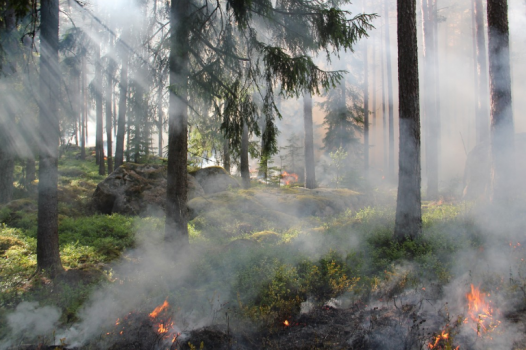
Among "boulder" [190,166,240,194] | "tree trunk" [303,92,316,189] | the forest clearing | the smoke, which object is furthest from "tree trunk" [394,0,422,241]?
"tree trunk" [303,92,316,189]

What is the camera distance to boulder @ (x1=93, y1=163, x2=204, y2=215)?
39.4 feet

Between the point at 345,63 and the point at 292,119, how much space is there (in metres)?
14.8

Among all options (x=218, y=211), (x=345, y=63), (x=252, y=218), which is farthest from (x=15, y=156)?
(x=345, y=63)

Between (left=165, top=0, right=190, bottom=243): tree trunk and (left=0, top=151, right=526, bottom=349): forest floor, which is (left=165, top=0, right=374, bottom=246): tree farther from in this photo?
(left=0, top=151, right=526, bottom=349): forest floor

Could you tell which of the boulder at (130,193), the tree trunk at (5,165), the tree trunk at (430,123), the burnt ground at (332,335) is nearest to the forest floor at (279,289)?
the burnt ground at (332,335)

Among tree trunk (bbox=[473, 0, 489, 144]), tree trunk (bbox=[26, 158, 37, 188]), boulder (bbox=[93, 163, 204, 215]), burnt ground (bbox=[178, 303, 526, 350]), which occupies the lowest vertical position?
burnt ground (bbox=[178, 303, 526, 350])

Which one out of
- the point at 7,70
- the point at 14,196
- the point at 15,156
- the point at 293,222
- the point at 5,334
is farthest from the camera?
the point at 14,196

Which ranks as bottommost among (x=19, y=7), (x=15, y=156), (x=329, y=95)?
(x=15, y=156)

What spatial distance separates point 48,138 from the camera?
6145 millimetres

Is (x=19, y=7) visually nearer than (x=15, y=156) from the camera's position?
Yes

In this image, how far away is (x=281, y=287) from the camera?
5.99 m

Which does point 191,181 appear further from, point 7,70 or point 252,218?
point 7,70

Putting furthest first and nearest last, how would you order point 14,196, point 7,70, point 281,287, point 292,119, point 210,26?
point 292,119, point 14,196, point 7,70, point 210,26, point 281,287

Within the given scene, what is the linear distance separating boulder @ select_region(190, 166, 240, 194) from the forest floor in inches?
204
